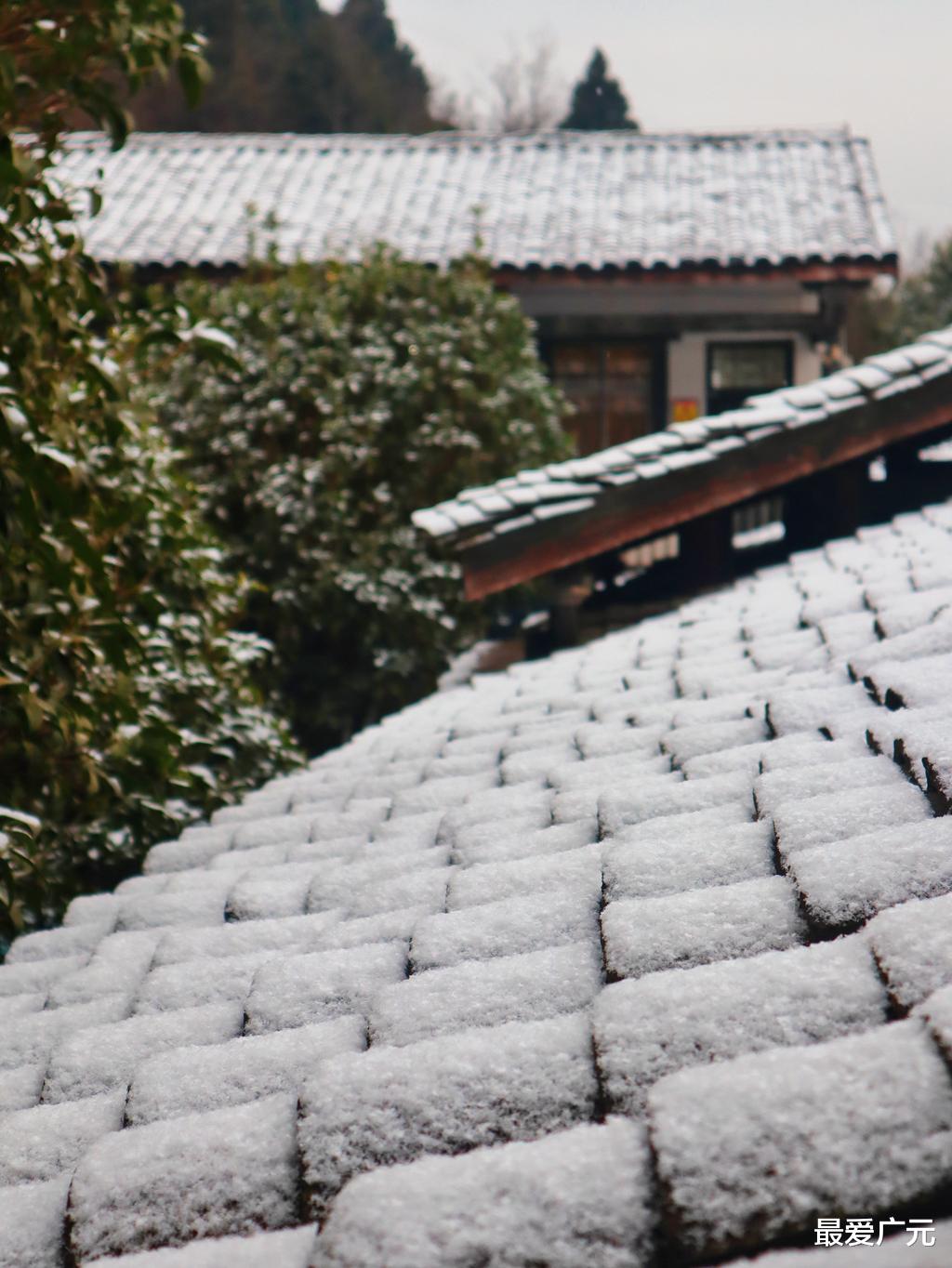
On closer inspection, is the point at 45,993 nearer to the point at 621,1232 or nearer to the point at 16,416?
the point at 16,416

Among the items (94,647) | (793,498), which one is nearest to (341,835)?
(94,647)

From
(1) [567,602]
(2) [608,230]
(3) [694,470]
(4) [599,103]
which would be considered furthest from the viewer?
(4) [599,103]

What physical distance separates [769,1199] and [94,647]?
2.52m

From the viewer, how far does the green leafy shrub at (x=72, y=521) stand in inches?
107

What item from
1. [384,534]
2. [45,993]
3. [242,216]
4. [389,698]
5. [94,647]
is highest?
[94,647]

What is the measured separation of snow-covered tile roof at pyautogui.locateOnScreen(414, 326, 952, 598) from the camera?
16.8 feet

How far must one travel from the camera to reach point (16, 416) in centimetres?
243

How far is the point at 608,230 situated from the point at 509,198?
1.65 meters

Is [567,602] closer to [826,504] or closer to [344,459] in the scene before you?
[826,504]

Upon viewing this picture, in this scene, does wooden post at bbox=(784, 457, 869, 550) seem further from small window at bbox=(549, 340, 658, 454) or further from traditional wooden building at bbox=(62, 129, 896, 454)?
small window at bbox=(549, 340, 658, 454)

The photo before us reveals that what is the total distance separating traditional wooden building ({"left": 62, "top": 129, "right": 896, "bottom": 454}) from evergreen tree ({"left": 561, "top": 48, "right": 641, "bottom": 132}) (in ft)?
71.6

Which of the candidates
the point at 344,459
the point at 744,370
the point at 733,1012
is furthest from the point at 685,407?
the point at 733,1012

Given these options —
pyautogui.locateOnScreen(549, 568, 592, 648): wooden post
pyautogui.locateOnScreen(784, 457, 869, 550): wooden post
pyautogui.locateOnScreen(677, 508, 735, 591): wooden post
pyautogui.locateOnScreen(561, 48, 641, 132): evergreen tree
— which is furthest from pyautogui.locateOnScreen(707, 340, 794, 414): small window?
pyautogui.locateOnScreen(561, 48, 641, 132): evergreen tree

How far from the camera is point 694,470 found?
207 inches
